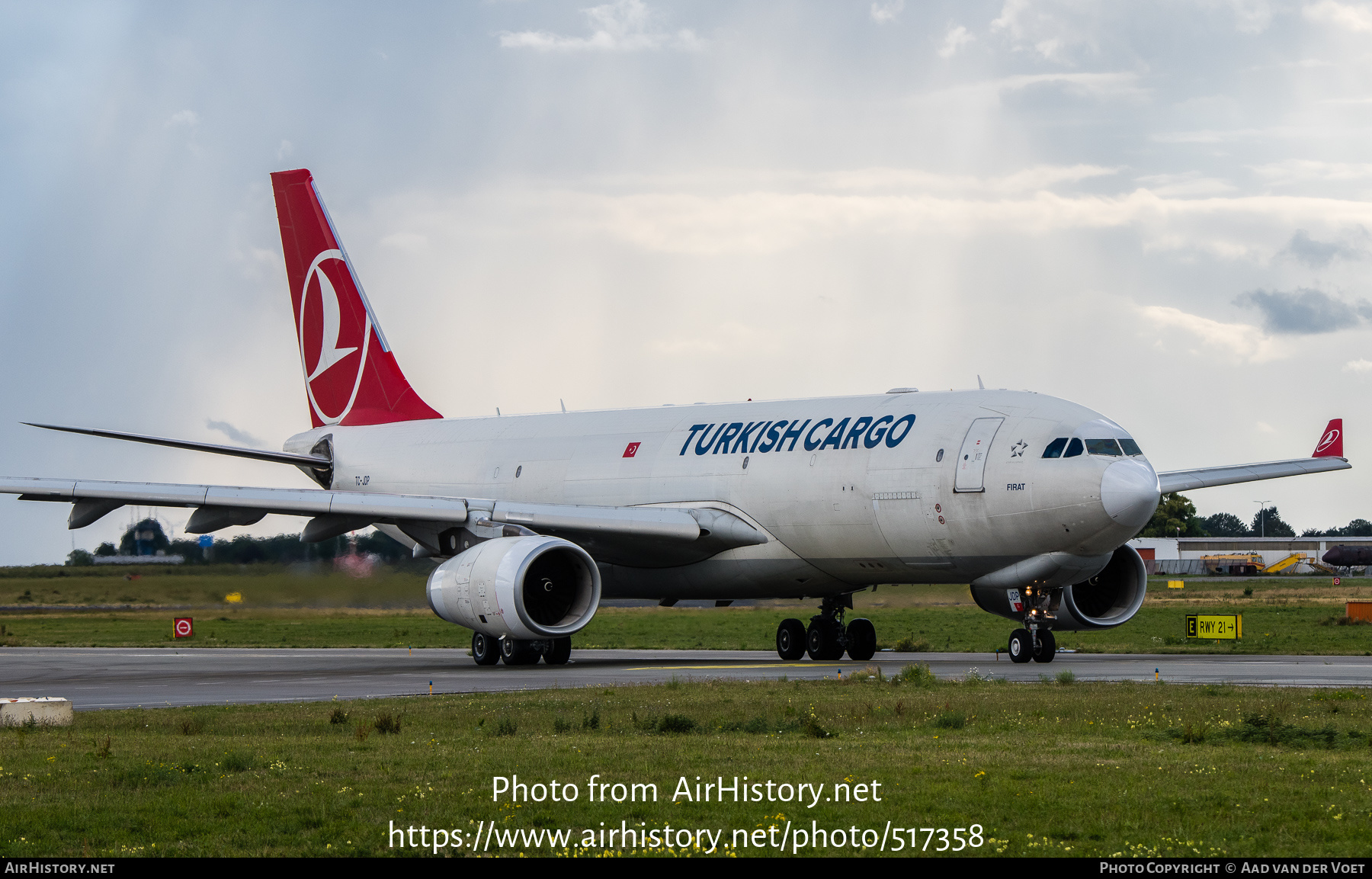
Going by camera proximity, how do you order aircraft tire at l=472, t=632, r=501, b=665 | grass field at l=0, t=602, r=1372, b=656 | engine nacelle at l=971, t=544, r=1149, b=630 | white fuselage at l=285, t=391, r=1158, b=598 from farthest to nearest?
Answer: grass field at l=0, t=602, r=1372, b=656 < aircraft tire at l=472, t=632, r=501, b=665 < engine nacelle at l=971, t=544, r=1149, b=630 < white fuselage at l=285, t=391, r=1158, b=598

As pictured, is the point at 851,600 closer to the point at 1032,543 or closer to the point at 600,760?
the point at 1032,543

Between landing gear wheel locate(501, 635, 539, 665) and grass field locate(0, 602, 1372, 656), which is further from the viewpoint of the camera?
grass field locate(0, 602, 1372, 656)

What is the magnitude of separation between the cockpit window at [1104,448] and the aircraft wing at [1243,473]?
418 cm

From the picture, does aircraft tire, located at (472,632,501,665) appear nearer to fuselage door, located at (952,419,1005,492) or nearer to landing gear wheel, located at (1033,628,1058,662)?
fuselage door, located at (952,419,1005,492)

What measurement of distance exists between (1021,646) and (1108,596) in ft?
9.82

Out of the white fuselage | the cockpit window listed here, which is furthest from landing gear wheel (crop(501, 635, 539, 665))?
the cockpit window

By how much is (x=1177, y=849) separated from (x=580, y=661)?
18851 mm

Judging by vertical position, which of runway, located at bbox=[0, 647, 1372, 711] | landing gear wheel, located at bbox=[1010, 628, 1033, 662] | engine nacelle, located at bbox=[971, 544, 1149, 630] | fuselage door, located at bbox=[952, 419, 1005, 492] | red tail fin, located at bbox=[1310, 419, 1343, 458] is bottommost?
runway, located at bbox=[0, 647, 1372, 711]

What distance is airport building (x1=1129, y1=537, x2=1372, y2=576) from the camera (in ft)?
370

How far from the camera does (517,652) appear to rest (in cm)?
2417

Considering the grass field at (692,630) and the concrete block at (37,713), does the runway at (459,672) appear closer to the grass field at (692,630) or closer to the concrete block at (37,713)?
the concrete block at (37,713)

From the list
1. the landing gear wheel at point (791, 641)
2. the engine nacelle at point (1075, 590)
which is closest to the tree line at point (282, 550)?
the landing gear wheel at point (791, 641)

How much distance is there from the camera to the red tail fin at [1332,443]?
27.4 meters

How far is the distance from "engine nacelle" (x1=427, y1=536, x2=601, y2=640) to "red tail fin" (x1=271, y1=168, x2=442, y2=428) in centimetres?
1010
